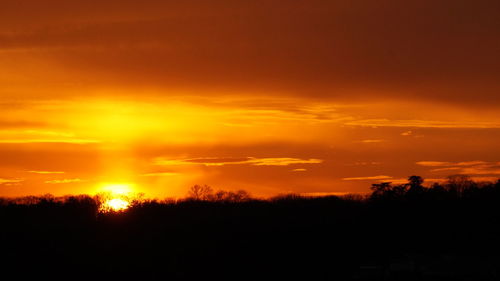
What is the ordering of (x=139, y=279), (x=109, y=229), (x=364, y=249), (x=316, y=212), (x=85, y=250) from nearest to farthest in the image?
1. (x=139, y=279)
2. (x=364, y=249)
3. (x=85, y=250)
4. (x=109, y=229)
5. (x=316, y=212)

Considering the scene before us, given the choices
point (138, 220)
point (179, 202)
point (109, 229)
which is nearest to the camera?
point (109, 229)

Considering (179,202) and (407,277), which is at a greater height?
(179,202)

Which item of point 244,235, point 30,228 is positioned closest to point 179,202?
point 30,228

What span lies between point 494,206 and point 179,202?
43807 mm

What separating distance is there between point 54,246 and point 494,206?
24573 millimetres

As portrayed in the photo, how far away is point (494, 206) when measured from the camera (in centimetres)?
4444

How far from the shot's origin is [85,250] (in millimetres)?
42719

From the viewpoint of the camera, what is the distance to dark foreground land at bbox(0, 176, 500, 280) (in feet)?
116

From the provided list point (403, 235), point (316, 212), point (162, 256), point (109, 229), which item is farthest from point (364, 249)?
point (316, 212)

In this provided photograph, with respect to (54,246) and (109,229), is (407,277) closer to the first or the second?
(54,246)

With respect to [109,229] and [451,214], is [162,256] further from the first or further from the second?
[451,214]

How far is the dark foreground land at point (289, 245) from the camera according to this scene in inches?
1390

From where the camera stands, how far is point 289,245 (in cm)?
4175

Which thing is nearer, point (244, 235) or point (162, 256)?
point (162, 256)
